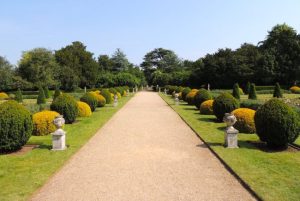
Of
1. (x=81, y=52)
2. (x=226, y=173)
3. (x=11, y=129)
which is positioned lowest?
(x=226, y=173)

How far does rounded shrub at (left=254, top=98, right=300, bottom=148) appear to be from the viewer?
33.0 feet

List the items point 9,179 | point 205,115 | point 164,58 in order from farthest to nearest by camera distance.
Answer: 1. point 164,58
2. point 205,115
3. point 9,179

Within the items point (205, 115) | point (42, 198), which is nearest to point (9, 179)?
point (42, 198)

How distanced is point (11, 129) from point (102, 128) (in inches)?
229

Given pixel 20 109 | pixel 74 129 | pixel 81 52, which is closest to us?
pixel 20 109

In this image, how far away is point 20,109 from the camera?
10.4 m

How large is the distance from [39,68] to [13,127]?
5194 centimetres

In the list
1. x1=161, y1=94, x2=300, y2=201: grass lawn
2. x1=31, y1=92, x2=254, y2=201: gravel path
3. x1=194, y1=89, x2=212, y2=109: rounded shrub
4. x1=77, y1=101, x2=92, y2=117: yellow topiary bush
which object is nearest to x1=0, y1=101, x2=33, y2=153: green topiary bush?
x1=31, y1=92, x2=254, y2=201: gravel path

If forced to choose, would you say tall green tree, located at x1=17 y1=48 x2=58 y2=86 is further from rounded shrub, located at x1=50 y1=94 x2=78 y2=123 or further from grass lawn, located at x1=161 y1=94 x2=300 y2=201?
grass lawn, located at x1=161 y1=94 x2=300 y2=201

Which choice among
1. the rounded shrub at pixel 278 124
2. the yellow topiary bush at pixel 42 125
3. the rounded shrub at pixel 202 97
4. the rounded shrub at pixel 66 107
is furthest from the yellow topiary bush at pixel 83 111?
the rounded shrub at pixel 278 124

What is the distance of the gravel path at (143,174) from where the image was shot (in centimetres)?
643

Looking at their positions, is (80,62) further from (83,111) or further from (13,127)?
(13,127)

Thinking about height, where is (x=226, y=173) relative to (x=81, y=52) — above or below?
below

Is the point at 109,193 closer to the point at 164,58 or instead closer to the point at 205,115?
the point at 205,115
